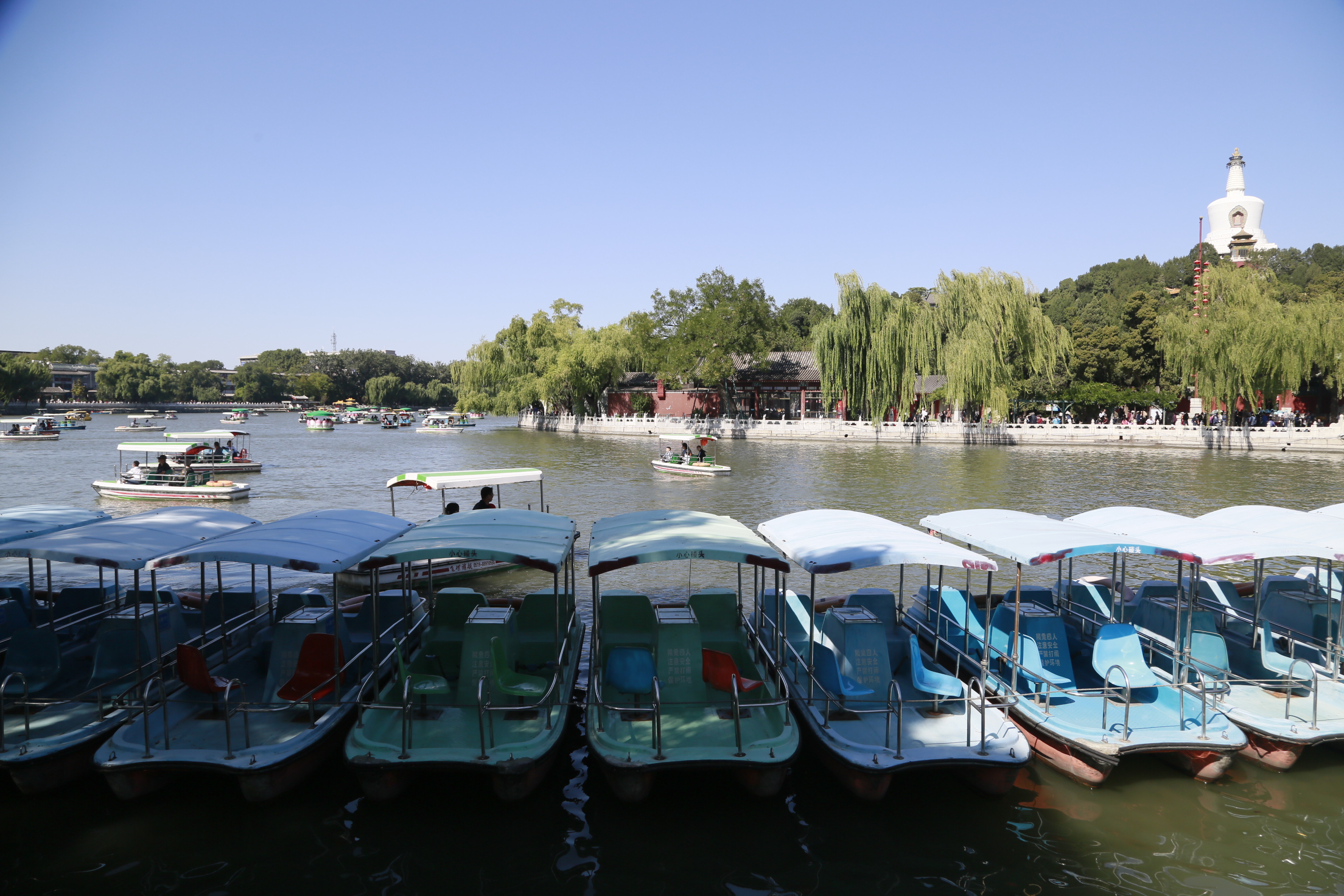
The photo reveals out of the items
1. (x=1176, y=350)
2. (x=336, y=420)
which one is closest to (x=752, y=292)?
(x=1176, y=350)

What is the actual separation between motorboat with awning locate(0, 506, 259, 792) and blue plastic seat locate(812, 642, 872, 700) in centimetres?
568

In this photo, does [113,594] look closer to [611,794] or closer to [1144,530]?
[611,794]

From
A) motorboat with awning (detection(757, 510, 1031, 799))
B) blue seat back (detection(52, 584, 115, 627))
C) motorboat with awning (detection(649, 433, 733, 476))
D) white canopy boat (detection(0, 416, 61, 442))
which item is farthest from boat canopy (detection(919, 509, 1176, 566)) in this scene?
white canopy boat (detection(0, 416, 61, 442))

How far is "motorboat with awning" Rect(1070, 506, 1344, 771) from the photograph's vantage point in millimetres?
7258

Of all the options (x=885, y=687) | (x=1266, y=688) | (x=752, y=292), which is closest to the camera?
(x=885, y=687)

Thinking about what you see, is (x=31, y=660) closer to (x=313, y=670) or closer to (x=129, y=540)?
(x=129, y=540)

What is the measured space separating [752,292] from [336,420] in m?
63.5

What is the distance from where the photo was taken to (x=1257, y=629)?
9.00 m

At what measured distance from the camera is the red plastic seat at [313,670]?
7.25 metres

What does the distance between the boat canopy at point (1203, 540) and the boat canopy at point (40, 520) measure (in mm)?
11275

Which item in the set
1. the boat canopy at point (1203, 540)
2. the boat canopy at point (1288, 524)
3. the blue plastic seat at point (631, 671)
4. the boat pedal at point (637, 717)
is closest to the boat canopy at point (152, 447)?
the blue plastic seat at point (631, 671)

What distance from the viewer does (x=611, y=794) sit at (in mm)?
6875

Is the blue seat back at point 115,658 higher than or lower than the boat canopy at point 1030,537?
lower

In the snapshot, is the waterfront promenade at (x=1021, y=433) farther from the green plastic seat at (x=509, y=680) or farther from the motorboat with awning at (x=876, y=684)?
the green plastic seat at (x=509, y=680)
